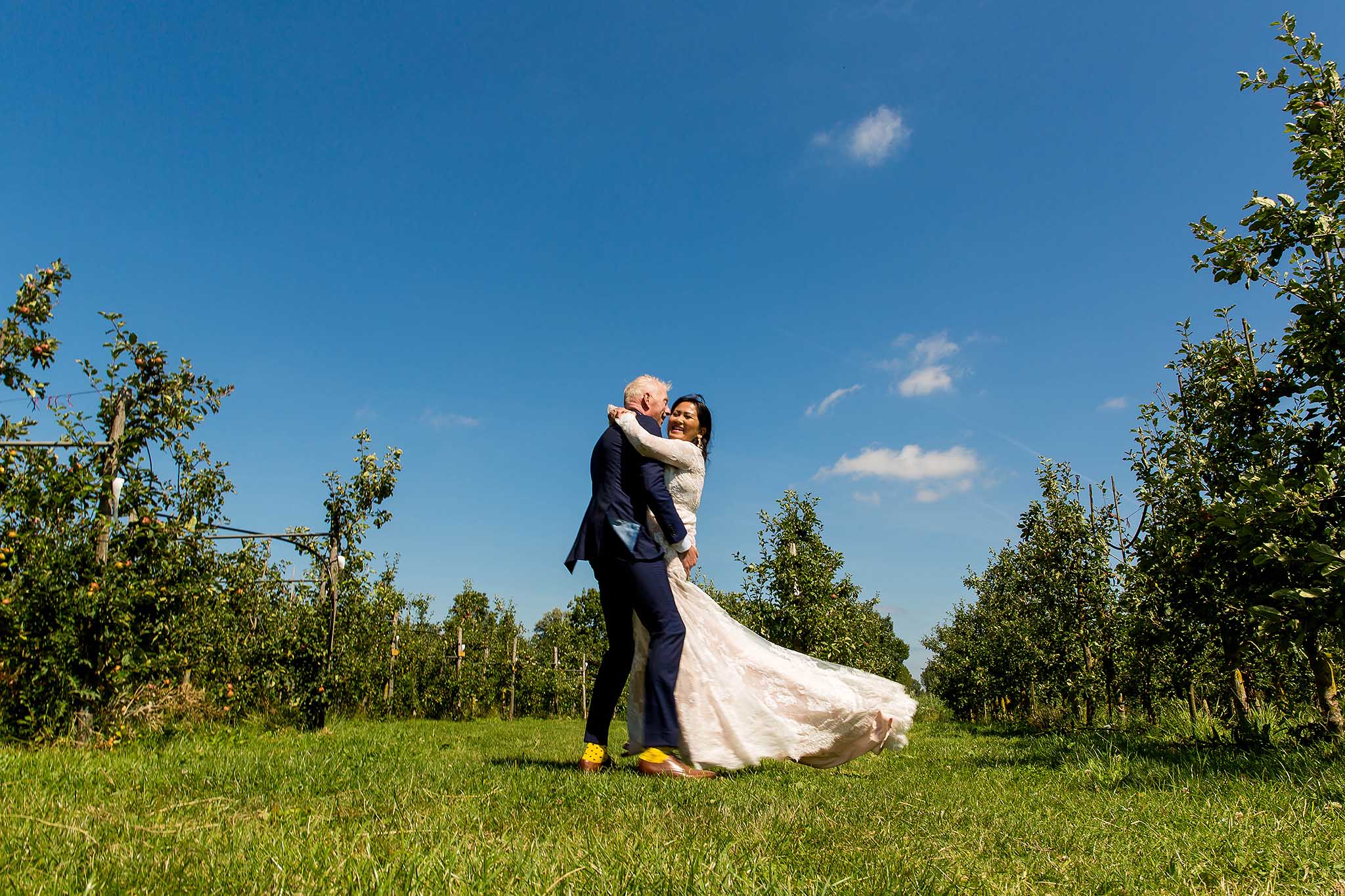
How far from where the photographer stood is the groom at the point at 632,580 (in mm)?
4508

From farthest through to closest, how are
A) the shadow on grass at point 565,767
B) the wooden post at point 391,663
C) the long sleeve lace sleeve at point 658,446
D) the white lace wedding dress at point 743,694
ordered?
the wooden post at point 391,663 < the long sleeve lace sleeve at point 658,446 < the white lace wedding dress at point 743,694 < the shadow on grass at point 565,767

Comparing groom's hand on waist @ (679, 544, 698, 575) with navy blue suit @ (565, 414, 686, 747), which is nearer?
navy blue suit @ (565, 414, 686, 747)

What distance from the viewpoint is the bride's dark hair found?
18.2ft

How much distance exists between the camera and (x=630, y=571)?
4672mm

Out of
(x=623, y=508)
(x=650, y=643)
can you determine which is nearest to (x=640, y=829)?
(x=650, y=643)

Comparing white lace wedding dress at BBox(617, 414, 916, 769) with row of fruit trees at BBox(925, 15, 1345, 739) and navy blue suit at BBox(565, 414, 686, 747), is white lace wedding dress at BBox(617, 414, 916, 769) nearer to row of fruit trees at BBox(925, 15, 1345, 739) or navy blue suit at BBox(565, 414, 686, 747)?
navy blue suit at BBox(565, 414, 686, 747)

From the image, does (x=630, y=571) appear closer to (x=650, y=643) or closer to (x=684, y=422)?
(x=650, y=643)

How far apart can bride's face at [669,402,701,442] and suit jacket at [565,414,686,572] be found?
49cm

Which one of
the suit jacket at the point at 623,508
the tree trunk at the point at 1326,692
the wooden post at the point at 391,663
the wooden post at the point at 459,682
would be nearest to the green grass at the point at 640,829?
the suit jacket at the point at 623,508

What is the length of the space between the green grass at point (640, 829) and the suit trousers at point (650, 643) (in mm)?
368

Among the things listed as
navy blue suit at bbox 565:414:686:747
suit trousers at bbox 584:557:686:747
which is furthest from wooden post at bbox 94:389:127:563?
suit trousers at bbox 584:557:686:747

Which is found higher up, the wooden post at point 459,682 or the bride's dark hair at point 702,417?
the bride's dark hair at point 702,417

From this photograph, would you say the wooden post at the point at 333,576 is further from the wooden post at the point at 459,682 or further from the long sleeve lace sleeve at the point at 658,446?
the wooden post at the point at 459,682

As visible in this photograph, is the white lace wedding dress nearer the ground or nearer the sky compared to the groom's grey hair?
nearer the ground
